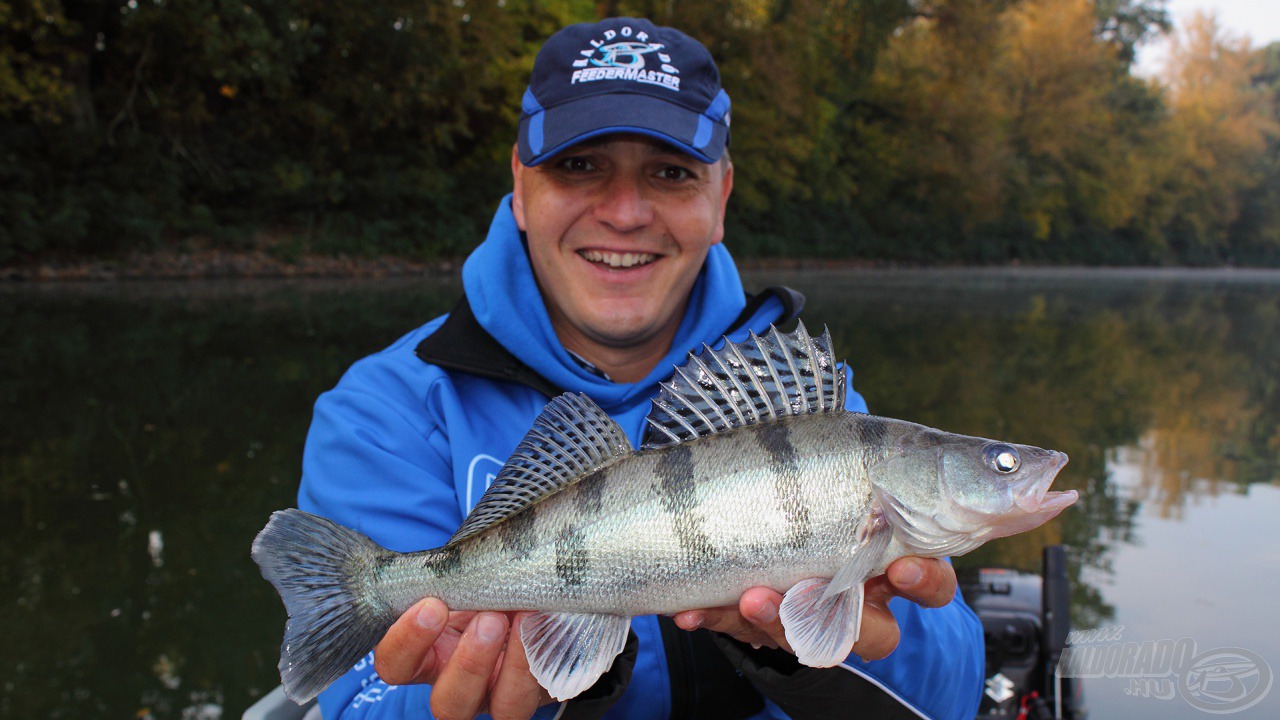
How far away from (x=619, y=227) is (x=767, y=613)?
1192 mm

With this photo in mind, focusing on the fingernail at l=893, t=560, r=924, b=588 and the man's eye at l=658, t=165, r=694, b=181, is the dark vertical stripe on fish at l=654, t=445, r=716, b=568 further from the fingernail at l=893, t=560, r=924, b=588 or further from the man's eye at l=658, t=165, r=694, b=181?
the man's eye at l=658, t=165, r=694, b=181

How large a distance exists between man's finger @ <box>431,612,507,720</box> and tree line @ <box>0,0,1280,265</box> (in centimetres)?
1910

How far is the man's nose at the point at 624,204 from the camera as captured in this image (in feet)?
8.41

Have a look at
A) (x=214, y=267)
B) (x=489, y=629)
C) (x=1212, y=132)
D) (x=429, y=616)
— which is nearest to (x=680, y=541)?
(x=489, y=629)

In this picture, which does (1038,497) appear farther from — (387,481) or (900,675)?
(387,481)

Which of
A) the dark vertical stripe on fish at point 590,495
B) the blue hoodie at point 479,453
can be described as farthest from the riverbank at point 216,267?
the dark vertical stripe on fish at point 590,495

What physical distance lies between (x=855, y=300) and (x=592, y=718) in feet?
67.8

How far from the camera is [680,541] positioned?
1.92 metres

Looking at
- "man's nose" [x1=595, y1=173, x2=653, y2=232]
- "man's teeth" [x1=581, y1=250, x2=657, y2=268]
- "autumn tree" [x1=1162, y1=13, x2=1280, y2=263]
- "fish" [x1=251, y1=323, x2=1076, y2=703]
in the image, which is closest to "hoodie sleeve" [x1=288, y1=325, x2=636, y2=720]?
"fish" [x1=251, y1=323, x2=1076, y2=703]

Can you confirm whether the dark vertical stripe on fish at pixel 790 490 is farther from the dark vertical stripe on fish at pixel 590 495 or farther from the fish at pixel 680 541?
the dark vertical stripe on fish at pixel 590 495

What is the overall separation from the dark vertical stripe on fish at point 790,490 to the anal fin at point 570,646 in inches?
17.0

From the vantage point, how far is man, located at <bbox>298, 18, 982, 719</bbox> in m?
2.10

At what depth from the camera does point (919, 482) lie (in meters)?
1.92

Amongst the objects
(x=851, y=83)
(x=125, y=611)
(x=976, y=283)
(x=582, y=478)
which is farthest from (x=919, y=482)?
(x=851, y=83)
